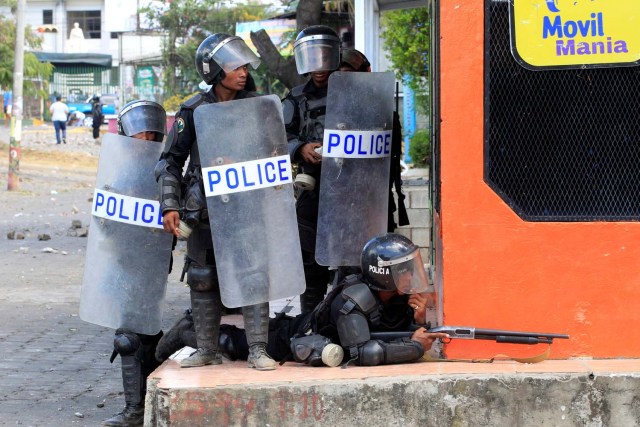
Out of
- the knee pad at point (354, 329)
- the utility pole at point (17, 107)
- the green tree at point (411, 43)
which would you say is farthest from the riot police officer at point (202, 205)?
the utility pole at point (17, 107)

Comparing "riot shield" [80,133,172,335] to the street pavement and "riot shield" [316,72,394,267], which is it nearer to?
the street pavement

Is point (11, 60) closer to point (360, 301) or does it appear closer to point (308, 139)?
point (308, 139)

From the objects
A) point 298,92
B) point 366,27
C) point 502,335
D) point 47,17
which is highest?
point 47,17

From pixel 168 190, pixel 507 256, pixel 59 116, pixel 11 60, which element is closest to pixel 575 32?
pixel 507 256

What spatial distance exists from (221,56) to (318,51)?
925 millimetres

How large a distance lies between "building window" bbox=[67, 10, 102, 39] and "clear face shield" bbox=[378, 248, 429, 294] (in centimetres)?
5863

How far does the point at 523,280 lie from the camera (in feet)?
16.6

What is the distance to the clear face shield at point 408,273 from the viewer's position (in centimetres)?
500

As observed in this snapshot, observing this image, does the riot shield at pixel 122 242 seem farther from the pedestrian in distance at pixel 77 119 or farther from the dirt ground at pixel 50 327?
the pedestrian in distance at pixel 77 119

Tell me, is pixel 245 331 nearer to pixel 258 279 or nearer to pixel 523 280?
pixel 258 279

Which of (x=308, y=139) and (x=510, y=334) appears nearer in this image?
(x=510, y=334)

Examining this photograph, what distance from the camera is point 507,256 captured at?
5.05m

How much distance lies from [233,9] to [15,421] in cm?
2934

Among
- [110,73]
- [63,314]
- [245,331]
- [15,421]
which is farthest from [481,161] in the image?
[110,73]
